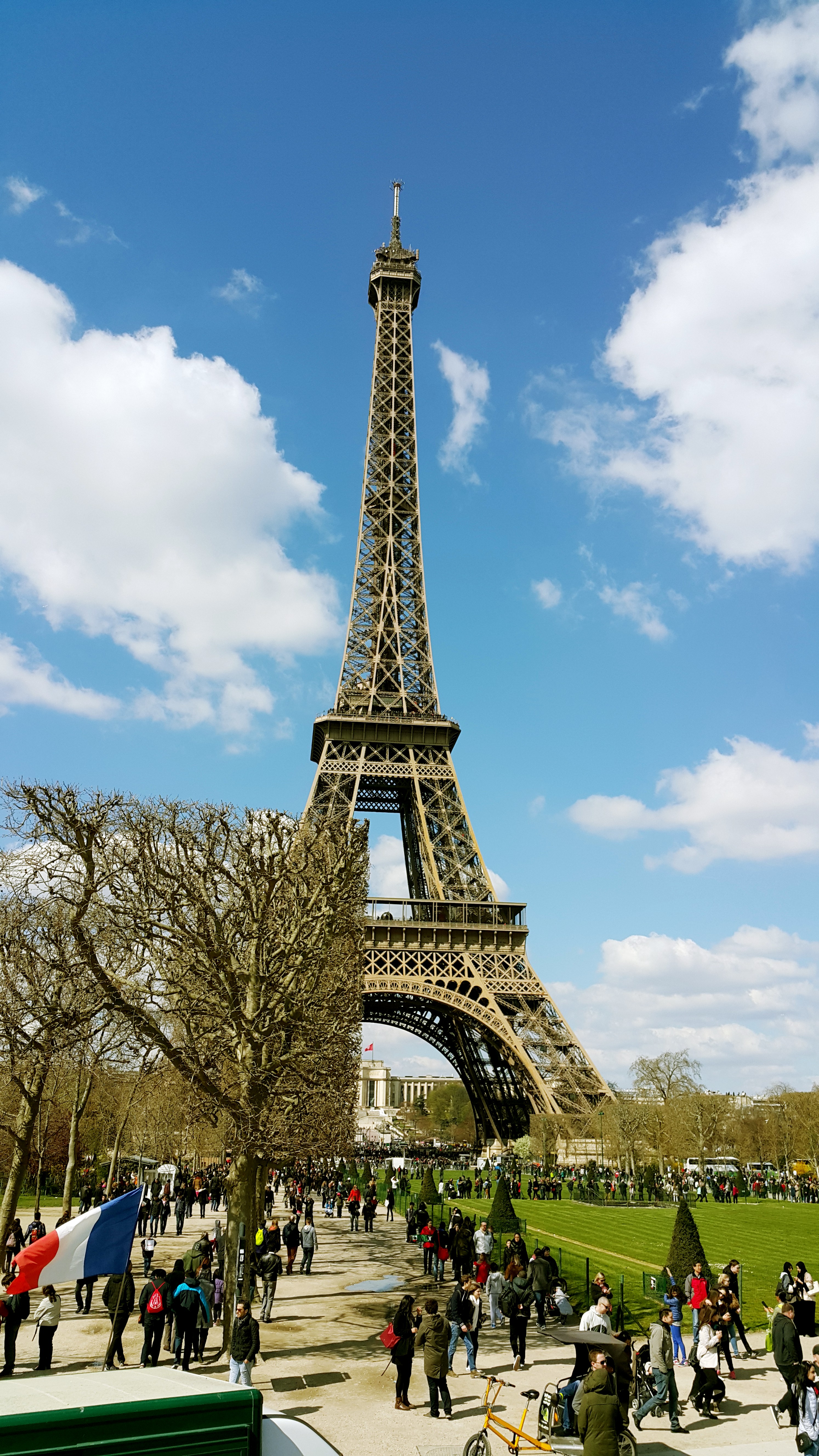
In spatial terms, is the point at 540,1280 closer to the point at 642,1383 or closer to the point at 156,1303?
the point at 642,1383

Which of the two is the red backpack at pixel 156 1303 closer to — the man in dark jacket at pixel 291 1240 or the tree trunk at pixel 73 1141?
the tree trunk at pixel 73 1141

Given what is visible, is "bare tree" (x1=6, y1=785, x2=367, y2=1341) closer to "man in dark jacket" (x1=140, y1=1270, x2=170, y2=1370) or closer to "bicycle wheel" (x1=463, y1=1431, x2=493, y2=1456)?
"man in dark jacket" (x1=140, y1=1270, x2=170, y2=1370)

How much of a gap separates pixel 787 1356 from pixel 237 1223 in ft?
30.9

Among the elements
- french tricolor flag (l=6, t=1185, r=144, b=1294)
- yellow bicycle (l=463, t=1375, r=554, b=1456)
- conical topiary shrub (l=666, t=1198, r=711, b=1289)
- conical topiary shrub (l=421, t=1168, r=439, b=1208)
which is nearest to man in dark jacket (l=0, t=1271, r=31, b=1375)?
french tricolor flag (l=6, t=1185, r=144, b=1294)

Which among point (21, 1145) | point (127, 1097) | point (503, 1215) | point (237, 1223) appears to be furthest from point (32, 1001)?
point (127, 1097)

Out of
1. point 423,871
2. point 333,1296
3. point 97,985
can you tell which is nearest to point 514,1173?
point 423,871

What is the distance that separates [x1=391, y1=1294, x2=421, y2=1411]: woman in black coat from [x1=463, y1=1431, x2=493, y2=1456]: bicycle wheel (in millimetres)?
2674

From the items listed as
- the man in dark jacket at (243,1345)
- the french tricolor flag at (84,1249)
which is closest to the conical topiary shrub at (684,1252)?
the man in dark jacket at (243,1345)

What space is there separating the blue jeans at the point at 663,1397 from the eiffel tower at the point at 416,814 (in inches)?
1386

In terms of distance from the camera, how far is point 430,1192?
34.9 m

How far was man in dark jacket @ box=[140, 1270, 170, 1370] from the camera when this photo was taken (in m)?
14.1

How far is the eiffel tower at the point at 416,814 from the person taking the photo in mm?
50219

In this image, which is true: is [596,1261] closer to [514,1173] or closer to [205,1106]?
[205,1106]

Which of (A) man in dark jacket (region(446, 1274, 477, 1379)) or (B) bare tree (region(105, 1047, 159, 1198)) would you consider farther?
(B) bare tree (region(105, 1047, 159, 1198))
